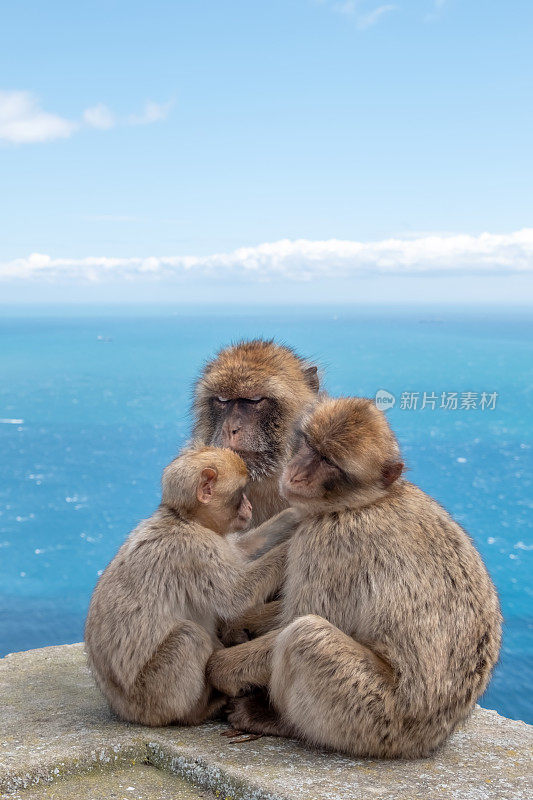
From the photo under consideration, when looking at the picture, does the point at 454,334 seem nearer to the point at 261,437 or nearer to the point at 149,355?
the point at 149,355

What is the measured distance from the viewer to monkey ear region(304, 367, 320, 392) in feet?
15.2

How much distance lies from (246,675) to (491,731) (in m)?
1.59

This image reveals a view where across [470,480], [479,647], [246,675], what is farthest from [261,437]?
[470,480]

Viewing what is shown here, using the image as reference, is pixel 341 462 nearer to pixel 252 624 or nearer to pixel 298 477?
pixel 298 477

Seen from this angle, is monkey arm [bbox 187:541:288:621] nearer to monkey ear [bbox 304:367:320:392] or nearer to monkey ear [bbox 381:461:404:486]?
monkey ear [bbox 381:461:404:486]

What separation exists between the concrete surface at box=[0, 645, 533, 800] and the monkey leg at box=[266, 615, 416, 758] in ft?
0.57

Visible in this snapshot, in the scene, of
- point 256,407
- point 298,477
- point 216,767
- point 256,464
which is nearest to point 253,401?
point 256,407

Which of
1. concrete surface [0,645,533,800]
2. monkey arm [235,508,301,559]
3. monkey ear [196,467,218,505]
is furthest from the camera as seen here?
monkey arm [235,508,301,559]

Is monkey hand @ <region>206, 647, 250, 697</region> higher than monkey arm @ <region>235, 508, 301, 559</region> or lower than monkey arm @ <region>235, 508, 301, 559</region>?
lower

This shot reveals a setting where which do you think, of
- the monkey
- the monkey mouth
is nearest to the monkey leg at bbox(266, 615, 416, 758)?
the monkey

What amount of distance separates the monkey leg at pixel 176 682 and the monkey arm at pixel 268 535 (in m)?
0.45

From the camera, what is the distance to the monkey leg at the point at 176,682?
12.0ft

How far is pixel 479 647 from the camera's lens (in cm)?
354

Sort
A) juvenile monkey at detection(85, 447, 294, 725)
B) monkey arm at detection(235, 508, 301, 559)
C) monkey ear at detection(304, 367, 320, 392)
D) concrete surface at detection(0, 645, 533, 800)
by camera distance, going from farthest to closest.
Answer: monkey ear at detection(304, 367, 320, 392) → monkey arm at detection(235, 508, 301, 559) → juvenile monkey at detection(85, 447, 294, 725) → concrete surface at detection(0, 645, 533, 800)
